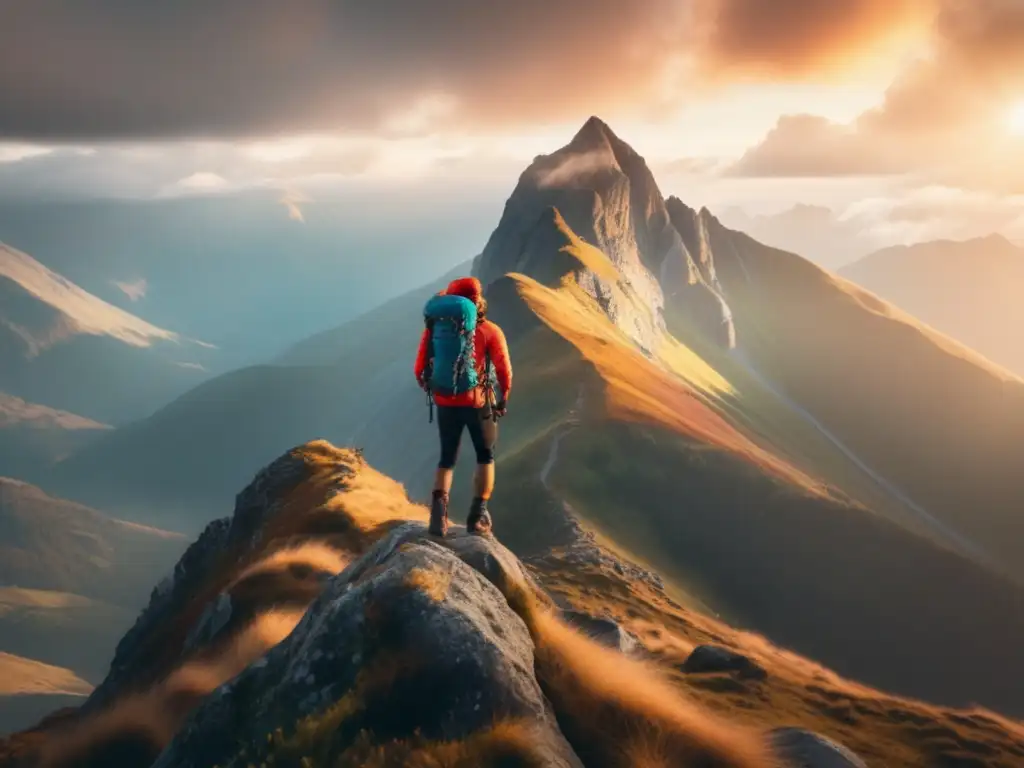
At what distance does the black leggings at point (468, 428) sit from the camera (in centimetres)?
1566

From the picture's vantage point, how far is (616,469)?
231 ft

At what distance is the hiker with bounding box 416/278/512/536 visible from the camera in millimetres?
15172

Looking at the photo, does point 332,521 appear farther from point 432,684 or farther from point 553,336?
point 553,336

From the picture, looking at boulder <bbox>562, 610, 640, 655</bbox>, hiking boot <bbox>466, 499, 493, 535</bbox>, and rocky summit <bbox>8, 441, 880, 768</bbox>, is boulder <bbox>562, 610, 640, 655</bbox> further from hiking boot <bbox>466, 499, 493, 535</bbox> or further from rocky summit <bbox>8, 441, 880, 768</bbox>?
hiking boot <bbox>466, 499, 493, 535</bbox>

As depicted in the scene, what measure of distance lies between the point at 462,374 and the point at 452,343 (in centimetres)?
70

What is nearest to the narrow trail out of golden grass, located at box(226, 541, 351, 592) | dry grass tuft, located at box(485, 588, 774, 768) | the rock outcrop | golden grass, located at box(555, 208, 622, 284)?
golden grass, located at box(226, 541, 351, 592)

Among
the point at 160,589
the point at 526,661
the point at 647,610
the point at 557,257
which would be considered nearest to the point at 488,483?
the point at 526,661

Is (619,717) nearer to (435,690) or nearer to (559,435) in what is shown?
(435,690)

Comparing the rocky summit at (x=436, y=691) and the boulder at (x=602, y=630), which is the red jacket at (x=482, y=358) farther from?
the boulder at (x=602, y=630)

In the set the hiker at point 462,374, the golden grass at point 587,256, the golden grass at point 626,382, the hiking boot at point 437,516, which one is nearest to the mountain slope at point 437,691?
the hiking boot at point 437,516

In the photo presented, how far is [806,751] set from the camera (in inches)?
512

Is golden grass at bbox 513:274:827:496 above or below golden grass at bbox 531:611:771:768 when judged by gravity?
above

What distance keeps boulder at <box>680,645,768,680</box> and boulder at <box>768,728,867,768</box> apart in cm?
524

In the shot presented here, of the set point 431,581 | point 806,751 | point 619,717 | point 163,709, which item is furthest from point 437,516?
point 163,709
